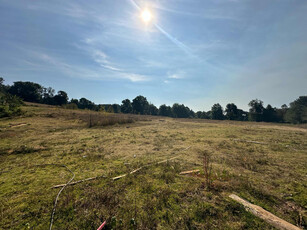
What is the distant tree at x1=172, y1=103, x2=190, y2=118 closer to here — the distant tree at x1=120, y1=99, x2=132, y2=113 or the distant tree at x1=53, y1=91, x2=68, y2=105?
the distant tree at x1=120, y1=99, x2=132, y2=113

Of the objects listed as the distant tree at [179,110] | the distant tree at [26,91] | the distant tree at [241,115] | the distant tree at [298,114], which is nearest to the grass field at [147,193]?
the distant tree at [298,114]

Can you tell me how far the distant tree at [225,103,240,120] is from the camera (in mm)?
62578

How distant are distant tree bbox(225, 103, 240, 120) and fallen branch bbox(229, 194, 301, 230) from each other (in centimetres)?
7071

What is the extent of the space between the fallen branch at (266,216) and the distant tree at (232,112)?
232ft

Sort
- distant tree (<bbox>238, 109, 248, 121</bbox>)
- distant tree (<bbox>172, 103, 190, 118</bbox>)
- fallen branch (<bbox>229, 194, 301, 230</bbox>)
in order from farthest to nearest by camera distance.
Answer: distant tree (<bbox>172, 103, 190, 118</bbox>) → distant tree (<bbox>238, 109, 248, 121</bbox>) → fallen branch (<bbox>229, 194, 301, 230</bbox>)

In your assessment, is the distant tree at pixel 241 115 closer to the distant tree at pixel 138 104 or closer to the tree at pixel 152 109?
the tree at pixel 152 109

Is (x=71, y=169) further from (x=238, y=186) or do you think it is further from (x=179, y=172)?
(x=238, y=186)

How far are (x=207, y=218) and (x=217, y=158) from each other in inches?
153

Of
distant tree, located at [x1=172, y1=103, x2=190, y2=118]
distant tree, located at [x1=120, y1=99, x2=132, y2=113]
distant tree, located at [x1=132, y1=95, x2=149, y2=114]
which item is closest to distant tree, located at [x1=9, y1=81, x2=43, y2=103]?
distant tree, located at [x1=120, y1=99, x2=132, y2=113]

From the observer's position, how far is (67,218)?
7.79ft

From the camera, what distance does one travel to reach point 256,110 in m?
56.8

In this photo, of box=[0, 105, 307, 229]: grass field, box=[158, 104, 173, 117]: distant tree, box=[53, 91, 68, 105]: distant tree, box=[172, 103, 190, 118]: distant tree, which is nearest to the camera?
box=[0, 105, 307, 229]: grass field

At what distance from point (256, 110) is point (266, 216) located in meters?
71.2

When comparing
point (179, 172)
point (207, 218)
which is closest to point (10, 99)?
point (179, 172)
